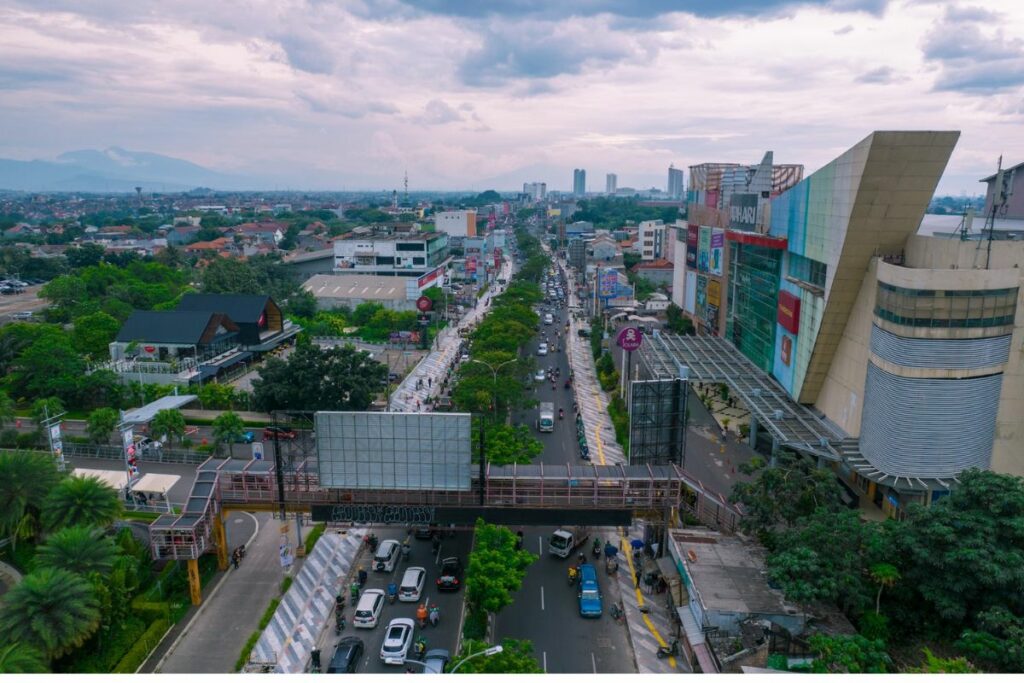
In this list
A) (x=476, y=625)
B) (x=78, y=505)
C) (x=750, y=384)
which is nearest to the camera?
(x=476, y=625)

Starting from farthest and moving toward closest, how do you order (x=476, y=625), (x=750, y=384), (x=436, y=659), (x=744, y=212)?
(x=744, y=212)
(x=750, y=384)
(x=476, y=625)
(x=436, y=659)

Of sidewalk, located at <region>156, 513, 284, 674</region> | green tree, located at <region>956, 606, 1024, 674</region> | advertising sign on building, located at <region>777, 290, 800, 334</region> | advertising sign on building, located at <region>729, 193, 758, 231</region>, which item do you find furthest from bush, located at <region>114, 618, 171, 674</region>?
advertising sign on building, located at <region>729, 193, 758, 231</region>

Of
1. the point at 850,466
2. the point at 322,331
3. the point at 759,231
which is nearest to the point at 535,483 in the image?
the point at 850,466

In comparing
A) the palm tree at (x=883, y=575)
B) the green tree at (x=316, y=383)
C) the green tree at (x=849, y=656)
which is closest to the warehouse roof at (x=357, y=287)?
the green tree at (x=316, y=383)

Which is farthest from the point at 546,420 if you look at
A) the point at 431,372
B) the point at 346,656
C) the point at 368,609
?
the point at 346,656

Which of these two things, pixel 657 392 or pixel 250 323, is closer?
pixel 657 392

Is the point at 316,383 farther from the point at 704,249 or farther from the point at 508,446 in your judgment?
the point at 704,249

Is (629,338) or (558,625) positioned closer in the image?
(558,625)
